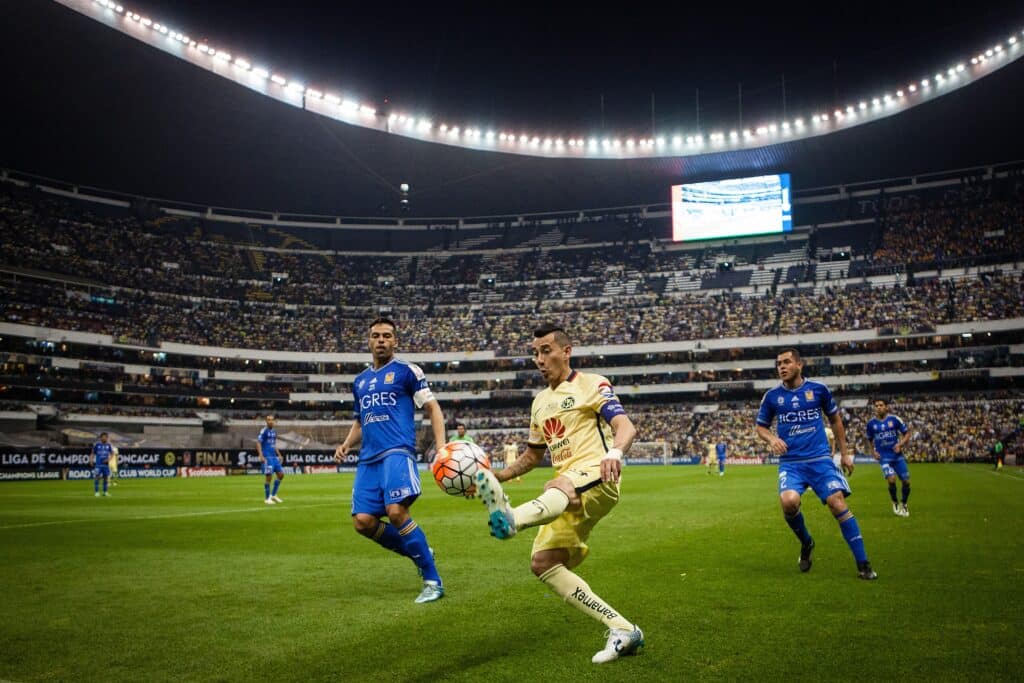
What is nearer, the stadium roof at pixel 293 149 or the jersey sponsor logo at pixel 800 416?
the jersey sponsor logo at pixel 800 416

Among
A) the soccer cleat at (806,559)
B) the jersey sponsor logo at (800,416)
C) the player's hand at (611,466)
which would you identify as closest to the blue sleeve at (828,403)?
the jersey sponsor logo at (800,416)

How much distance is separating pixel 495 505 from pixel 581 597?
4.15ft

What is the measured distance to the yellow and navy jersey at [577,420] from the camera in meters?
5.56

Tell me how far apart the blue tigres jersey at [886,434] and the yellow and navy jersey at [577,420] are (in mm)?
12569

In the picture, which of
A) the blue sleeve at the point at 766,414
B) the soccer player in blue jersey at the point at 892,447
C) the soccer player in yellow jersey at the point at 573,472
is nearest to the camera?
the soccer player in yellow jersey at the point at 573,472

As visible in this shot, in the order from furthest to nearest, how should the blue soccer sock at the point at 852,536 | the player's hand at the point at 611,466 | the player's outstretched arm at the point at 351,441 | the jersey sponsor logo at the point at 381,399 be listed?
the blue soccer sock at the point at 852,536, the player's outstretched arm at the point at 351,441, the jersey sponsor logo at the point at 381,399, the player's hand at the point at 611,466

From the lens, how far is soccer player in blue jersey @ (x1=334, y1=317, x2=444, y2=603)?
24.5 ft

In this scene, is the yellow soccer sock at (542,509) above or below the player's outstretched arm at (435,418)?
below

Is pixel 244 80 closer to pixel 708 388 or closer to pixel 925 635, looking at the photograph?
pixel 708 388

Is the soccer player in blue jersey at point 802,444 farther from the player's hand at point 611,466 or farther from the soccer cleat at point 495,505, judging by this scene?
the soccer cleat at point 495,505

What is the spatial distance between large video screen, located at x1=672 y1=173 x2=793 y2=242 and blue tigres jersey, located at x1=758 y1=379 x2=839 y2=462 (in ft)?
199

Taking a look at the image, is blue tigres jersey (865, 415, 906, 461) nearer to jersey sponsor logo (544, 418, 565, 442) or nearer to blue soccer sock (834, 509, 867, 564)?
blue soccer sock (834, 509, 867, 564)

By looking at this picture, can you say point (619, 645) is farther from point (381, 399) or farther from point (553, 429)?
point (381, 399)

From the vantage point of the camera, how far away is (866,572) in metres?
8.20
